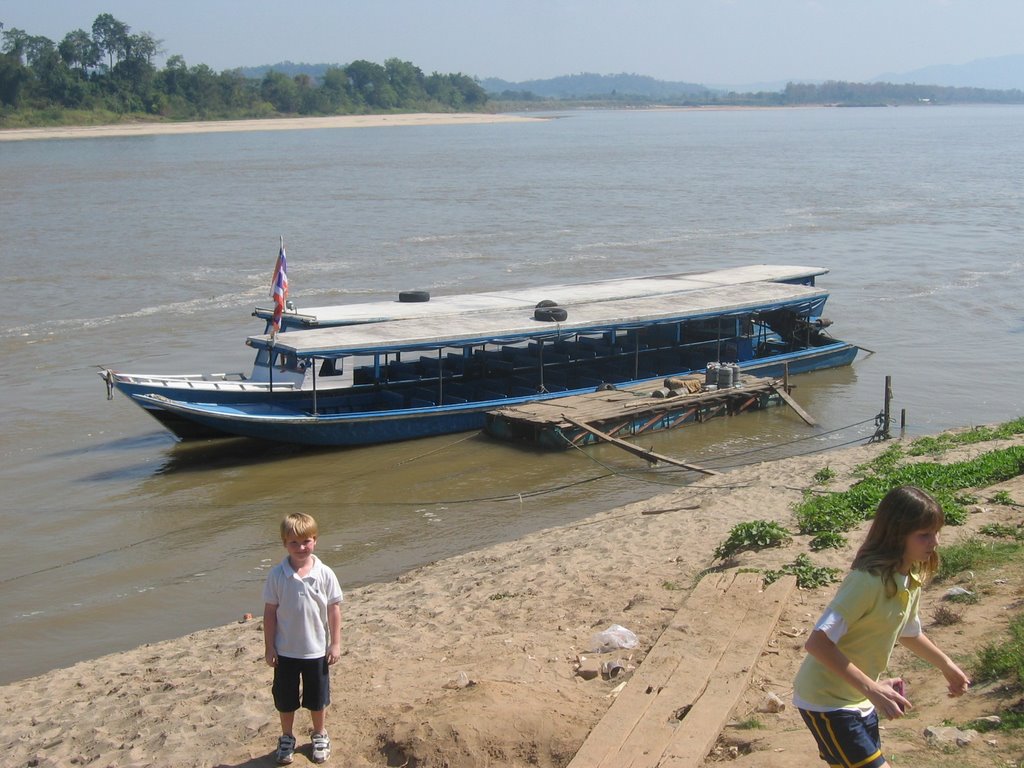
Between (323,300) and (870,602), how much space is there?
31.1 metres

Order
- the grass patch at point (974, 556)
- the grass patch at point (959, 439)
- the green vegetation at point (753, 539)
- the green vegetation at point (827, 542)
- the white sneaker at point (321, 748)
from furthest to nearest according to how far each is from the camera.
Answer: the grass patch at point (959, 439) < the green vegetation at point (753, 539) < the green vegetation at point (827, 542) < the grass patch at point (974, 556) < the white sneaker at point (321, 748)

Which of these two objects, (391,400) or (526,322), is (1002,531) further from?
(391,400)

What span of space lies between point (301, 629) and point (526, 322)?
15.7 meters

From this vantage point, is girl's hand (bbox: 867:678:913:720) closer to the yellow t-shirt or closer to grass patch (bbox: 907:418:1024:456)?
the yellow t-shirt

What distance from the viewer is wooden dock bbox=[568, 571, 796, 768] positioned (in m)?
6.55

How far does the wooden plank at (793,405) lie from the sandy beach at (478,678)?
9.19m

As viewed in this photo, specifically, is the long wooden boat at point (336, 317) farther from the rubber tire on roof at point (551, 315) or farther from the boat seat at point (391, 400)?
the rubber tire on roof at point (551, 315)

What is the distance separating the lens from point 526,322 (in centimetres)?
2217

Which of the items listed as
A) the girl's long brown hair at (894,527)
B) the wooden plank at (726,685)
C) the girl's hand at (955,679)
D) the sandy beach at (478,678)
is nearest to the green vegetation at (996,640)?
the sandy beach at (478,678)

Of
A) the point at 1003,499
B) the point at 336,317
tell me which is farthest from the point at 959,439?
the point at 336,317

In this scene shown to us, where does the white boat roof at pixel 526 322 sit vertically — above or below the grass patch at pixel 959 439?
above

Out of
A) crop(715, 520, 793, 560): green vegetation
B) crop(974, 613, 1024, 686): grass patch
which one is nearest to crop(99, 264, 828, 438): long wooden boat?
crop(715, 520, 793, 560): green vegetation

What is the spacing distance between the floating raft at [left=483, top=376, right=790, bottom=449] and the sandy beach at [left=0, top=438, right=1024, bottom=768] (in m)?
6.61

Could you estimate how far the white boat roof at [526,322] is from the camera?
19922 millimetres
